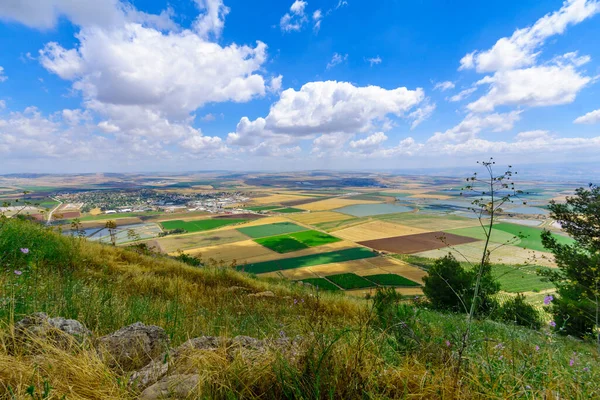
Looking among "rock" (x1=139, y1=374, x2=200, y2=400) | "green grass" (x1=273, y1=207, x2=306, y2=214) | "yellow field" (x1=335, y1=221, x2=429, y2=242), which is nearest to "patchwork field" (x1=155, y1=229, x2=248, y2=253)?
"yellow field" (x1=335, y1=221, x2=429, y2=242)

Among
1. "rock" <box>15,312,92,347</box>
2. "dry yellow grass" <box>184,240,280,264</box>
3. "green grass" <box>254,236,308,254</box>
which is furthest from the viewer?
"green grass" <box>254,236,308,254</box>

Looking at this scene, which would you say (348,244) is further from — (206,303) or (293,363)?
(293,363)

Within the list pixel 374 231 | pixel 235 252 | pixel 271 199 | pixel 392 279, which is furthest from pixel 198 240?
pixel 271 199

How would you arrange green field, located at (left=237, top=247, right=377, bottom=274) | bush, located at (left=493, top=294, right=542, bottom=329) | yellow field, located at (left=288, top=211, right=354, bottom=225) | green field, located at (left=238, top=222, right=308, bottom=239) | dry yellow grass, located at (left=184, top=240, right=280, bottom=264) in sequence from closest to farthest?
bush, located at (left=493, top=294, right=542, bottom=329), green field, located at (left=237, top=247, right=377, bottom=274), dry yellow grass, located at (left=184, top=240, right=280, bottom=264), green field, located at (left=238, top=222, right=308, bottom=239), yellow field, located at (left=288, top=211, right=354, bottom=225)

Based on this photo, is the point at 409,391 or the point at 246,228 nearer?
the point at 409,391

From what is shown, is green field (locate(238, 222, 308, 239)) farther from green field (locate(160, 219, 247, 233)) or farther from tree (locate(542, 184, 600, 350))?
tree (locate(542, 184, 600, 350))

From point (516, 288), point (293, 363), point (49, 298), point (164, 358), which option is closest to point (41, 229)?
point (49, 298)
